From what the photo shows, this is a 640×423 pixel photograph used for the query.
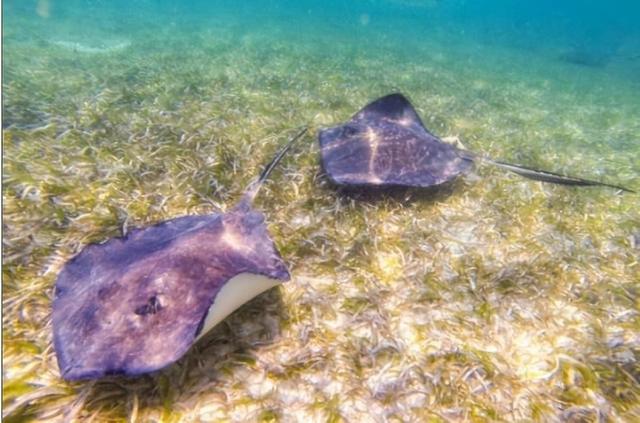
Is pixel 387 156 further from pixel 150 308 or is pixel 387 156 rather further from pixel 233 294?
pixel 150 308

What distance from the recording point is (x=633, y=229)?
516 cm

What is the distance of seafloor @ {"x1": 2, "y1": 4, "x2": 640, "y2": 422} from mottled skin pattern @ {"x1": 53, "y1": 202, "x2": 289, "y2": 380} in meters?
0.53

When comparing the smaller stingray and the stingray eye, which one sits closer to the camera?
the stingray eye

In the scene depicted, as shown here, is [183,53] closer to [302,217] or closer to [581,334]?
[302,217]

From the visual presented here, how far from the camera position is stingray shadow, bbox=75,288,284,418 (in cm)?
254

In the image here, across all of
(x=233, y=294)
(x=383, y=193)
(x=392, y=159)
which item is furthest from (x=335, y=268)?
(x=392, y=159)

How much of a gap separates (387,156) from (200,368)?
343 cm

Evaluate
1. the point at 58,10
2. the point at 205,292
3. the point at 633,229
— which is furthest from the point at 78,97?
the point at 58,10

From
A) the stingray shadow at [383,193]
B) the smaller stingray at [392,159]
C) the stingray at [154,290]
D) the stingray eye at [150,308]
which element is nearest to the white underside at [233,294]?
the stingray at [154,290]

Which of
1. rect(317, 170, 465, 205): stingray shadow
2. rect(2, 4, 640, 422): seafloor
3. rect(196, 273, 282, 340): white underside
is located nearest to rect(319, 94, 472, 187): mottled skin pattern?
rect(317, 170, 465, 205): stingray shadow

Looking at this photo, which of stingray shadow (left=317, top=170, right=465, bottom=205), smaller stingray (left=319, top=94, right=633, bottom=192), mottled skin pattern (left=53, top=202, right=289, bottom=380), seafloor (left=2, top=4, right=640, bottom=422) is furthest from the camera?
stingray shadow (left=317, top=170, right=465, bottom=205)

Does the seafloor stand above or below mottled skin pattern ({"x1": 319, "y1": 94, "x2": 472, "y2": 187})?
below

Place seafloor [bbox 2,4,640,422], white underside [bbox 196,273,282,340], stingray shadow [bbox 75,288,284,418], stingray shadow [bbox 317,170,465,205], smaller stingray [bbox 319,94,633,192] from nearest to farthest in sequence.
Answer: white underside [bbox 196,273,282,340] < stingray shadow [bbox 75,288,284,418] < seafloor [bbox 2,4,640,422] < smaller stingray [bbox 319,94,633,192] < stingray shadow [bbox 317,170,465,205]

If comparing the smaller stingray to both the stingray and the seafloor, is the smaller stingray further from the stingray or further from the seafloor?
the stingray
